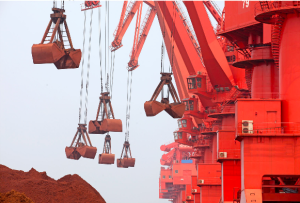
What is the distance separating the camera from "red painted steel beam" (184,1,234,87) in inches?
1379

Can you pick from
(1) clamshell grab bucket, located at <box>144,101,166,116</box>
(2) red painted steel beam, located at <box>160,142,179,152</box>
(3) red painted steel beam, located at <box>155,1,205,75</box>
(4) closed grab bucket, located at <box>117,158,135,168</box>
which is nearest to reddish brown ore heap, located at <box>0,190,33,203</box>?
(1) clamshell grab bucket, located at <box>144,101,166,116</box>

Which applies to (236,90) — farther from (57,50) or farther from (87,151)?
(57,50)

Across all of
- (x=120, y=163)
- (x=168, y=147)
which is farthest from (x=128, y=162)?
(x=168, y=147)

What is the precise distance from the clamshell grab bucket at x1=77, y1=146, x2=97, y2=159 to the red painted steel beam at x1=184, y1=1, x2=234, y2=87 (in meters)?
11.5

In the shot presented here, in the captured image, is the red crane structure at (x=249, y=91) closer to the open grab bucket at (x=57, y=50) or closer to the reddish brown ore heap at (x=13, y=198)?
the open grab bucket at (x=57, y=50)

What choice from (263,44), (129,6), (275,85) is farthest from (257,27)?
(129,6)

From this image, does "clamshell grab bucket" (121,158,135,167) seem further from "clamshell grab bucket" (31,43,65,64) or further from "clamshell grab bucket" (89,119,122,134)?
"clamshell grab bucket" (31,43,65,64)

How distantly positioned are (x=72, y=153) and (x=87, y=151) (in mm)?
1406

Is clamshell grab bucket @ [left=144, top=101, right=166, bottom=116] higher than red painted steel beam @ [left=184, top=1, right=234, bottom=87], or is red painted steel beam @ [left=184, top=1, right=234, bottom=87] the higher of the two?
red painted steel beam @ [left=184, top=1, right=234, bottom=87]

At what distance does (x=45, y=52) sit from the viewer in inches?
661

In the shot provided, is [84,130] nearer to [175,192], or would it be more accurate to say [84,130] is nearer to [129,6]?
[129,6]

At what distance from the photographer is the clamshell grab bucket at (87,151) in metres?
28.7

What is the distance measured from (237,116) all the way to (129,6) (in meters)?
27.0

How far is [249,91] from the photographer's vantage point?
32062 millimetres
